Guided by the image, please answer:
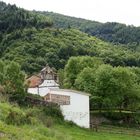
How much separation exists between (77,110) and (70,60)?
2539 centimetres

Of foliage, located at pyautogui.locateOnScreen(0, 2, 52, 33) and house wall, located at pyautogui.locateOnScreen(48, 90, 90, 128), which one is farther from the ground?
foliage, located at pyautogui.locateOnScreen(0, 2, 52, 33)

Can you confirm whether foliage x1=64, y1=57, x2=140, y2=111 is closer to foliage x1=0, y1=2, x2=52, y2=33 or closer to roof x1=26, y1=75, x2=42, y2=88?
roof x1=26, y1=75, x2=42, y2=88

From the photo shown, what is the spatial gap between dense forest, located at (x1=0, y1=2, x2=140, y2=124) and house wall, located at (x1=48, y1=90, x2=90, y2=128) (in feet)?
19.3

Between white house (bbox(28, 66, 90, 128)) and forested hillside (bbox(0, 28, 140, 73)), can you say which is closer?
white house (bbox(28, 66, 90, 128))

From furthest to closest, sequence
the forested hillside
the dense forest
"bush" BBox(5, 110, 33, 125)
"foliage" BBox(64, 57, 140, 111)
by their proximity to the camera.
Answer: the forested hillside
the dense forest
"foliage" BBox(64, 57, 140, 111)
"bush" BBox(5, 110, 33, 125)

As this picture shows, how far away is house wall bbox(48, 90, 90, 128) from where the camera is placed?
54.4 metres

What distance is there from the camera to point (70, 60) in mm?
79688

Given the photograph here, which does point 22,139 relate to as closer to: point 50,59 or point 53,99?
point 53,99

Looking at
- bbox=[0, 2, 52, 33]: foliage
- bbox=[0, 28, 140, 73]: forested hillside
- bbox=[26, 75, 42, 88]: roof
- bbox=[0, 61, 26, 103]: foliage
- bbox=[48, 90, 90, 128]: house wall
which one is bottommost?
bbox=[48, 90, 90, 128]: house wall

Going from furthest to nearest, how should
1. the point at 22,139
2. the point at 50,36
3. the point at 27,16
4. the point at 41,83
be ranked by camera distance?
the point at 27,16 < the point at 50,36 < the point at 41,83 < the point at 22,139

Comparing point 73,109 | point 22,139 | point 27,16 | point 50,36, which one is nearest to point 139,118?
point 73,109

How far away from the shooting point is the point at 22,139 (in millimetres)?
17484

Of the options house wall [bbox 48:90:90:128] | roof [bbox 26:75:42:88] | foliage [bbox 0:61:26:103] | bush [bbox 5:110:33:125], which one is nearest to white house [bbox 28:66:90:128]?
house wall [bbox 48:90:90:128]

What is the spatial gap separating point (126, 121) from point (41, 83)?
16235mm
